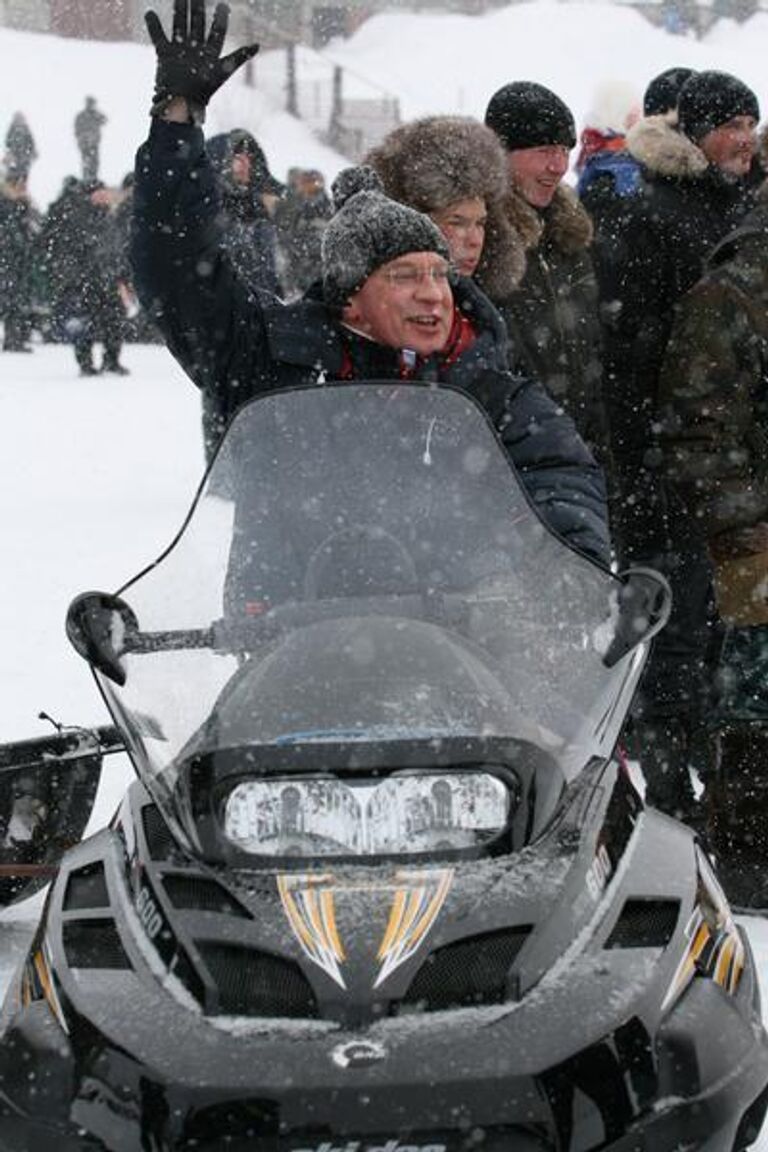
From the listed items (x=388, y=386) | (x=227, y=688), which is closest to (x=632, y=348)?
(x=388, y=386)

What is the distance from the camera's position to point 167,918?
2.43 m

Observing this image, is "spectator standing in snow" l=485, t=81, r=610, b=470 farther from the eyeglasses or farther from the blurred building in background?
the blurred building in background

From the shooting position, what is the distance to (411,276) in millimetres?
3473

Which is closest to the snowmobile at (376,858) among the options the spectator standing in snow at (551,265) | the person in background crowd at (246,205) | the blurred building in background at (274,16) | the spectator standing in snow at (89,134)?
the spectator standing in snow at (551,265)

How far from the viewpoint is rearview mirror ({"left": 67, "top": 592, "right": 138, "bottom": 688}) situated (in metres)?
2.75

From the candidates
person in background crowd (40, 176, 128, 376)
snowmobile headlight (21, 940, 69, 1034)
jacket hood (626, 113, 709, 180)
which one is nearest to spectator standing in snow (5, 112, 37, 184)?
person in background crowd (40, 176, 128, 376)

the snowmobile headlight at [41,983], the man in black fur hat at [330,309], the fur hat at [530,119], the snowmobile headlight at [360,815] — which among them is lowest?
the snowmobile headlight at [41,983]

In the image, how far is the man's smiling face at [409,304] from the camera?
342cm

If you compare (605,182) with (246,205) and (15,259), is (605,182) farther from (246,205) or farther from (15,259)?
(15,259)

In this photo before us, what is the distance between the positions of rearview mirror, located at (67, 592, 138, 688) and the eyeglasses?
3.02 ft

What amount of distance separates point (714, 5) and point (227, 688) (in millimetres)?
45585

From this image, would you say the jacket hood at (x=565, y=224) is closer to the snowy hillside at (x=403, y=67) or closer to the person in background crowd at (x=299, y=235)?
the person in background crowd at (x=299, y=235)

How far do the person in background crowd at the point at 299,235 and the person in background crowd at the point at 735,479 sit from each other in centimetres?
1457

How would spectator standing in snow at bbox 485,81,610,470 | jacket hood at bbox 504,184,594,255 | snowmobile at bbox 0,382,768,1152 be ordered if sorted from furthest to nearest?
jacket hood at bbox 504,184,594,255, spectator standing in snow at bbox 485,81,610,470, snowmobile at bbox 0,382,768,1152
